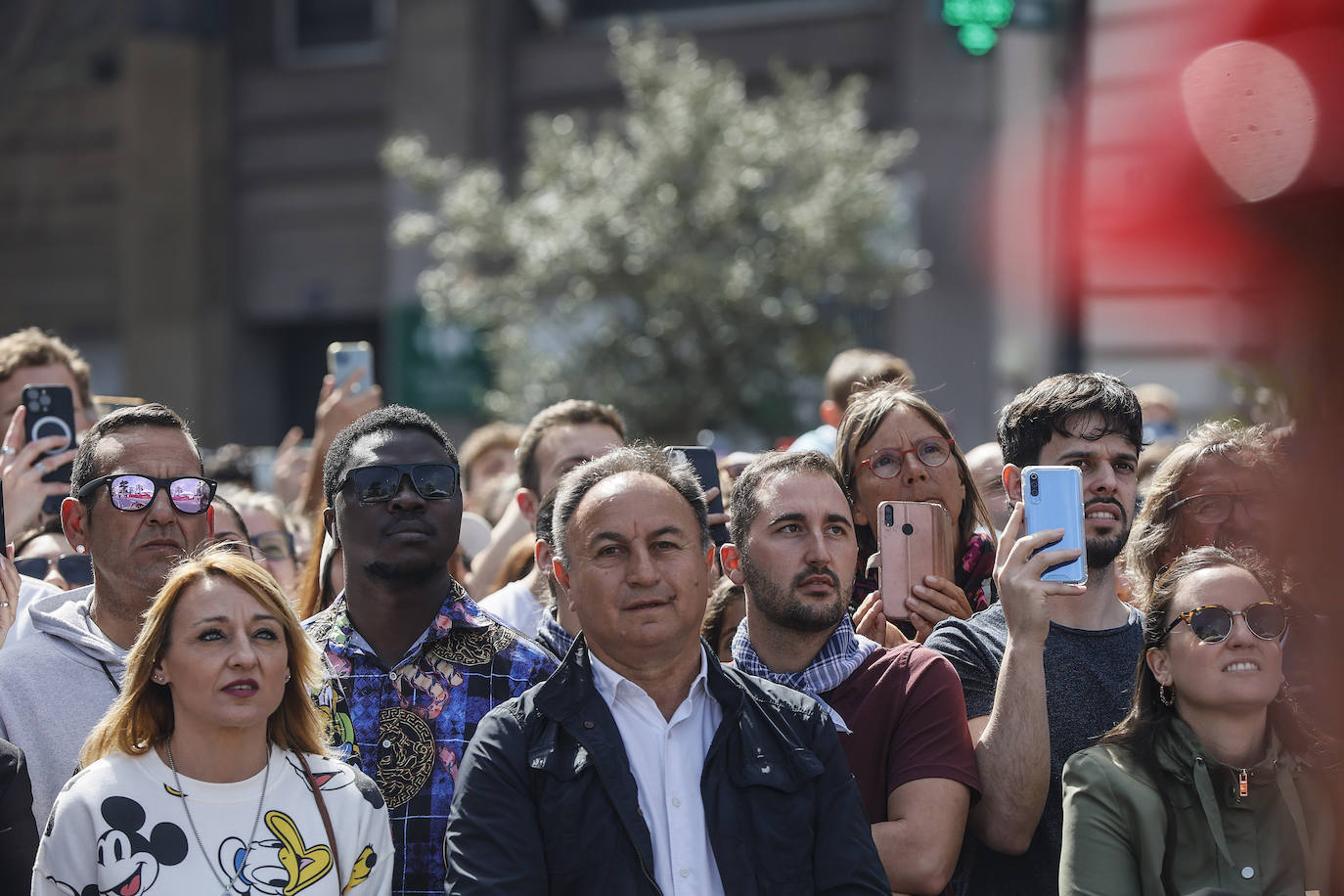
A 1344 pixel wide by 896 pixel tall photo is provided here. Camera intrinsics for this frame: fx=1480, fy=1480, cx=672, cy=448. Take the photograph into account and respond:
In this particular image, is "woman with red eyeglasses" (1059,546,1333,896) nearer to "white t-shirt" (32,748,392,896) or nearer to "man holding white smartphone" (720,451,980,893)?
"man holding white smartphone" (720,451,980,893)

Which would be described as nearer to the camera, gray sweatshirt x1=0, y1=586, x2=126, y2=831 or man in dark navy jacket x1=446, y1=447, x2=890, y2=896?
man in dark navy jacket x1=446, y1=447, x2=890, y2=896

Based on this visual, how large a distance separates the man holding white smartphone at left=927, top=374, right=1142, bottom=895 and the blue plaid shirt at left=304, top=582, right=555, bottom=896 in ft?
3.43

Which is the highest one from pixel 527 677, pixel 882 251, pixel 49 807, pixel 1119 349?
pixel 882 251

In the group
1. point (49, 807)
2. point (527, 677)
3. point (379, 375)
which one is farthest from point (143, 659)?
point (379, 375)

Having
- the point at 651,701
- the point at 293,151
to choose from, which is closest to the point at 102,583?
the point at 651,701

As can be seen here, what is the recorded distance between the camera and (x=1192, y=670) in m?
3.29

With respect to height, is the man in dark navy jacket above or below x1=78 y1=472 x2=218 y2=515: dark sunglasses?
below

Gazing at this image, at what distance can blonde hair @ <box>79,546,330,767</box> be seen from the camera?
3.14m

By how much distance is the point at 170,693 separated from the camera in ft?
10.5

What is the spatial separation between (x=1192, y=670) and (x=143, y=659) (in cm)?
229

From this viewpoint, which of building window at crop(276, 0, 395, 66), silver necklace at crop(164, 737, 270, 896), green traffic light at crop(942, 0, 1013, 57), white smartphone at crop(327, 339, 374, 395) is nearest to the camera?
silver necklace at crop(164, 737, 270, 896)

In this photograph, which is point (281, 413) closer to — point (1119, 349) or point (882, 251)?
point (882, 251)

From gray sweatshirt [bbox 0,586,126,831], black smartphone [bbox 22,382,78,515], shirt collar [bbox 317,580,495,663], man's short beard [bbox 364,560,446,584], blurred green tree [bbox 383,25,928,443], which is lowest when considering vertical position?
gray sweatshirt [bbox 0,586,126,831]

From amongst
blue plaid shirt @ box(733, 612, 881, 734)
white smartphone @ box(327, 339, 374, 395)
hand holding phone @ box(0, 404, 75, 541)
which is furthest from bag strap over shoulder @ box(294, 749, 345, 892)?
white smartphone @ box(327, 339, 374, 395)
